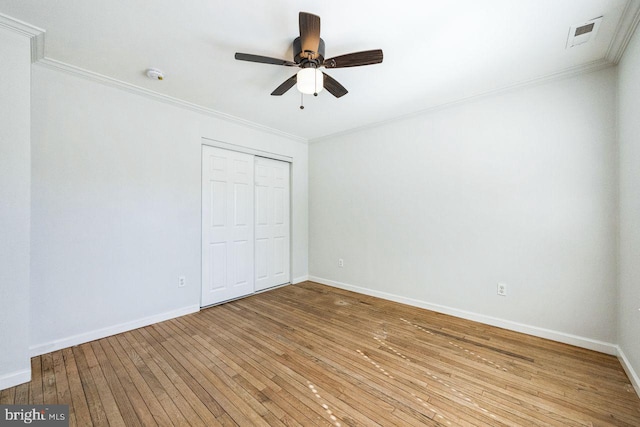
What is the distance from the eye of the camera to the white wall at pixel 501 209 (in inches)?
89.1

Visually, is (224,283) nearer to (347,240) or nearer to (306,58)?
(347,240)

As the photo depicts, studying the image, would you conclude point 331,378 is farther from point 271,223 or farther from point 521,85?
point 521,85

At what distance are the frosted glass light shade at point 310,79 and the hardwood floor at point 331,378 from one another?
7.46 feet

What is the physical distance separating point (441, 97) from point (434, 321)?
8.58 ft

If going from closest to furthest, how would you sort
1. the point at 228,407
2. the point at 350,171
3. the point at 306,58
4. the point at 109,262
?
the point at 228,407
the point at 306,58
the point at 109,262
the point at 350,171

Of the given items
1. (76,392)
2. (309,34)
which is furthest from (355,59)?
(76,392)

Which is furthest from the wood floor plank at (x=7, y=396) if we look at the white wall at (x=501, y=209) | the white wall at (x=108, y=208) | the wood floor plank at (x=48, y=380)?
the white wall at (x=501, y=209)

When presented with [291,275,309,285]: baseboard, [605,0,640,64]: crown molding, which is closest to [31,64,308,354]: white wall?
[291,275,309,285]: baseboard

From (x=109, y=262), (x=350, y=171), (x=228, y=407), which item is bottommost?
(x=228, y=407)

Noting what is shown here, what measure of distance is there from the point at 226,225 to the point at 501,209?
342 centimetres

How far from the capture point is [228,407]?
161 centimetres

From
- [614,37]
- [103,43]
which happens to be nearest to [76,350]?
[103,43]

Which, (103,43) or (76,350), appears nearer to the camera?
(103,43)

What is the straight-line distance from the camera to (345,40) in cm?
195
